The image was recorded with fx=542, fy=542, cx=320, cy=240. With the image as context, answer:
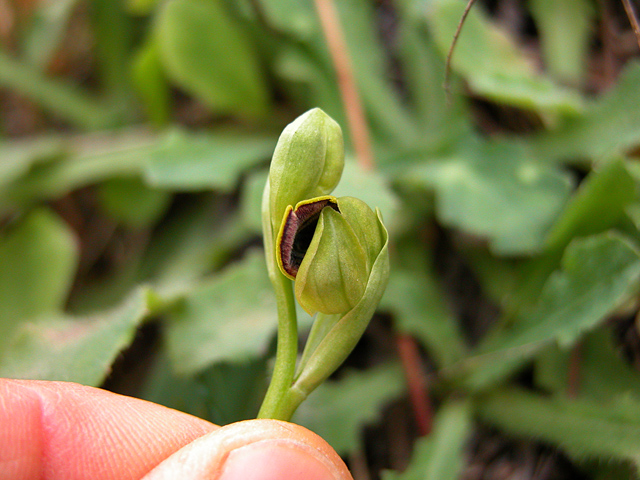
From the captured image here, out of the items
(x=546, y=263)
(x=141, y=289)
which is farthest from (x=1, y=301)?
(x=546, y=263)

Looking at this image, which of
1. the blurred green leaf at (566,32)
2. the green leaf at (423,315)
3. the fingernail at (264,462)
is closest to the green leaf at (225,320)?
the green leaf at (423,315)

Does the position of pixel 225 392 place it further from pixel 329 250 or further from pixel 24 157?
pixel 24 157

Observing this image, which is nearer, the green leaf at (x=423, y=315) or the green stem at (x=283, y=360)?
the green stem at (x=283, y=360)

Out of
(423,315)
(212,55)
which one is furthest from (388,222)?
(212,55)

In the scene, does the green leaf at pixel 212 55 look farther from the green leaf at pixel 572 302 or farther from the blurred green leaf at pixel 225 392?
the green leaf at pixel 572 302

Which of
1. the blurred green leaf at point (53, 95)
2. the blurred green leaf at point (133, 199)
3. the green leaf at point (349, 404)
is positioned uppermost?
the blurred green leaf at point (53, 95)

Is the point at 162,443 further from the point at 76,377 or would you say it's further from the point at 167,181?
the point at 167,181
